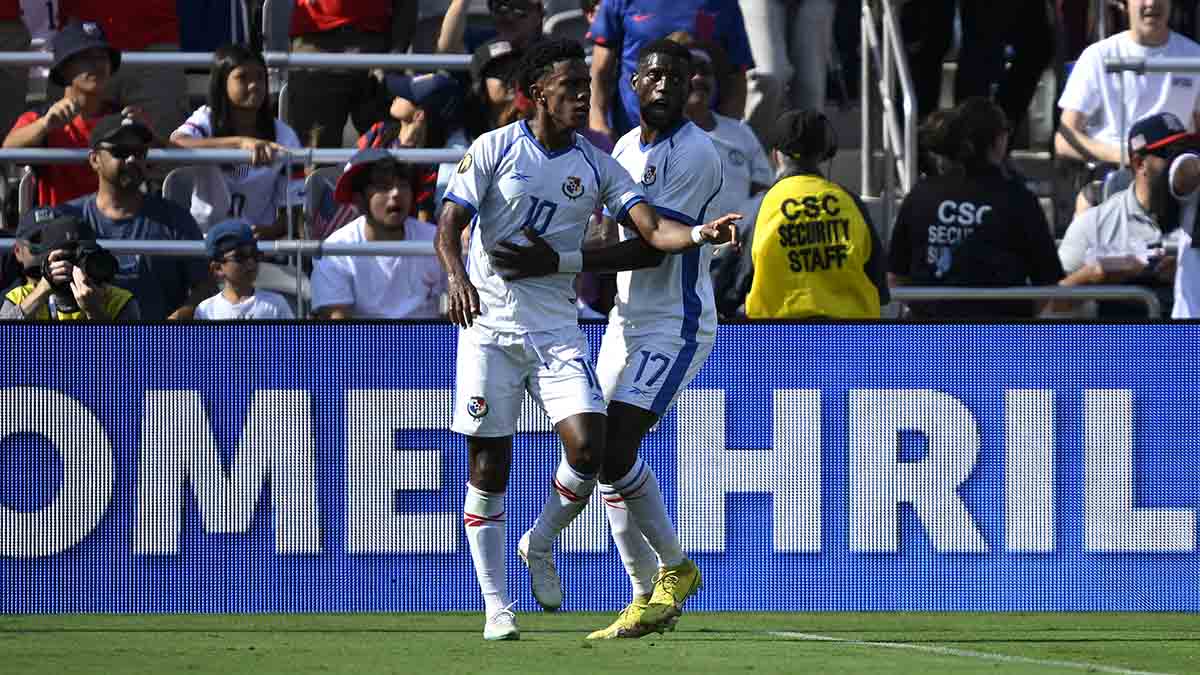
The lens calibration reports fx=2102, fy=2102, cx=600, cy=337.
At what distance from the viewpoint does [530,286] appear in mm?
8102

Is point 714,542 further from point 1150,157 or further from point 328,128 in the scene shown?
point 328,128

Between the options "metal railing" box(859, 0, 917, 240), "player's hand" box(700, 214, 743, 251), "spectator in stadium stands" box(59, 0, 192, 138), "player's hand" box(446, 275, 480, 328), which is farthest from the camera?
"spectator in stadium stands" box(59, 0, 192, 138)

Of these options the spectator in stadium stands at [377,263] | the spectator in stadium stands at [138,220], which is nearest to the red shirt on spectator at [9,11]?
the spectator in stadium stands at [138,220]

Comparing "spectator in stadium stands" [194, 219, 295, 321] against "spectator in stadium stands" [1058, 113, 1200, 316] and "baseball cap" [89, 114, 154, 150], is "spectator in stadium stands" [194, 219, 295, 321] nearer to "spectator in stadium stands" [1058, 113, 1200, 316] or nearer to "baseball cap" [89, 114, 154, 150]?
"baseball cap" [89, 114, 154, 150]

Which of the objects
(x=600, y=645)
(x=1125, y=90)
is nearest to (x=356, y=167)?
(x=600, y=645)

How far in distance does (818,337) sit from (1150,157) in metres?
2.65

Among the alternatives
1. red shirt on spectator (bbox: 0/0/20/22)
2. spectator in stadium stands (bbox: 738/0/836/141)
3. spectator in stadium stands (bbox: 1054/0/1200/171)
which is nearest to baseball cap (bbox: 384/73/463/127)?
spectator in stadium stands (bbox: 738/0/836/141)

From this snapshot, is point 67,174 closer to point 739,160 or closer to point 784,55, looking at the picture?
point 739,160

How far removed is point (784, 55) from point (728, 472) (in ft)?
12.5

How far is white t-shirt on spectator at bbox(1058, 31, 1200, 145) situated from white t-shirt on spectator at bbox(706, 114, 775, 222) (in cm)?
209

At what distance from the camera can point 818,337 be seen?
9609mm

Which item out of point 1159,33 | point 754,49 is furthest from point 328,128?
point 1159,33

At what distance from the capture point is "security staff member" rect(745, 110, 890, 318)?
32.0 ft

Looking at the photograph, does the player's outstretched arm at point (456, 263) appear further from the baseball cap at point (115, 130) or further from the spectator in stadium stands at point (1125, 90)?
the spectator in stadium stands at point (1125, 90)
